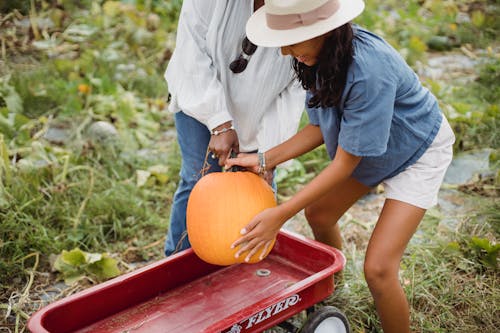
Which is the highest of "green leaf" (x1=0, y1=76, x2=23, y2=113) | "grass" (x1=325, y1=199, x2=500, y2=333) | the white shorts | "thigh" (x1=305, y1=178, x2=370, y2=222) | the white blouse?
the white blouse

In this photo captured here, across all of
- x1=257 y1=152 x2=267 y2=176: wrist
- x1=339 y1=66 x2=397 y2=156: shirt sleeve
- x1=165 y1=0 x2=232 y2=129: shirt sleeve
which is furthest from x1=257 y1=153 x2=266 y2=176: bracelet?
x1=339 y1=66 x2=397 y2=156: shirt sleeve

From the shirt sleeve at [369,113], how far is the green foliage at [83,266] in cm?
148

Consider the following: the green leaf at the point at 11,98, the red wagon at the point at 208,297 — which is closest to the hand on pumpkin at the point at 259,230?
the red wagon at the point at 208,297

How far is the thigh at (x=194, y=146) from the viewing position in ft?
8.48

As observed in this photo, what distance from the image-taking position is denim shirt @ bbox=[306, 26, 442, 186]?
2014 millimetres

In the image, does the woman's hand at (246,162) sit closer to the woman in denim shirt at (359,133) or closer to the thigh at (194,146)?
the woman in denim shirt at (359,133)

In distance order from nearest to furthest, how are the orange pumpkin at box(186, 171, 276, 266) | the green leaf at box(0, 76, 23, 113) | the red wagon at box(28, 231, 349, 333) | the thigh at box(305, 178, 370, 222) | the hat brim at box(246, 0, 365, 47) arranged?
1. the hat brim at box(246, 0, 365, 47)
2. the red wagon at box(28, 231, 349, 333)
3. the orange pumpkin at box(186, 171, 276, 266)
4. the thigh at box(305, 178, 370, 222)
5. the green leaf at box(0, 76, 23, 113)

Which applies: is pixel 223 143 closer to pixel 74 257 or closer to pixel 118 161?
pixel 74 257

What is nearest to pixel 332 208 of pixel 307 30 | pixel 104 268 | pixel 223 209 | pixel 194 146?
pixel 223 209

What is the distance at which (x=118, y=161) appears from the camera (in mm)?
3988

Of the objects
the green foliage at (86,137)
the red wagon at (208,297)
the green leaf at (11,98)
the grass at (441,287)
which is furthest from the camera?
the green leaf at (11,98)

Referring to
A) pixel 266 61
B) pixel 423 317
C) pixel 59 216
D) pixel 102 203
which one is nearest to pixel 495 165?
pixel 423 317

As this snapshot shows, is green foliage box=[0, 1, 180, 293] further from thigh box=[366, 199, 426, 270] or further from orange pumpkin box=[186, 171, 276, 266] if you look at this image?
thigh box=[366, 199, 426, 270]

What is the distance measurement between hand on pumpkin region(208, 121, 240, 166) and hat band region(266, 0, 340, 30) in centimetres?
53
